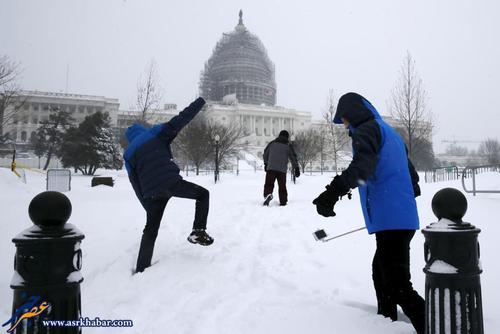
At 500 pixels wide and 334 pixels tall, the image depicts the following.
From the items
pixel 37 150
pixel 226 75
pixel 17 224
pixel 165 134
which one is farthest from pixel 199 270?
pixel 226 75

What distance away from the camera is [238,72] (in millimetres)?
92562

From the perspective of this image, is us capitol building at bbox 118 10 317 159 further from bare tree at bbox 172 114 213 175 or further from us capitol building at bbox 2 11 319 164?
bare tree at bbox 172 114 213 175

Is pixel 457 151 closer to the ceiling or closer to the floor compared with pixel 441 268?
closer to the ceiling

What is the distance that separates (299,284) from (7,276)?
2.99 metres

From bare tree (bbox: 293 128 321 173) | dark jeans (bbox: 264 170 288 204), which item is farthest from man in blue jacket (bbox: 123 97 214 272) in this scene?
bare tree (bbox: 293 128 321 173)

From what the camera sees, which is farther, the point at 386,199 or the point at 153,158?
the point at 153,158

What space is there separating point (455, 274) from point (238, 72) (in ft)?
309

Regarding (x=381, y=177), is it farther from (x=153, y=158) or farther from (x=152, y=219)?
(x=152, y=219)

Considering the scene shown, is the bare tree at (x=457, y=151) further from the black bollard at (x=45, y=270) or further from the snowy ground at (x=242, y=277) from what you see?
the black bollard at (x=45, y=270)

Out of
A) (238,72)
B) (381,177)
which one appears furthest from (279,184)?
(238,72)

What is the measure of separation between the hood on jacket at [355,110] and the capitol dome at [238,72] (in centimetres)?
9045


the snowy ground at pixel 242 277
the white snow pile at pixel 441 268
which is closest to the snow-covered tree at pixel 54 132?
the snowy ground at pixel 242 277

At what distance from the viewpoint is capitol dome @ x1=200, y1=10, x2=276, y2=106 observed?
92.9 m

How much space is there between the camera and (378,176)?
2.39 meters
